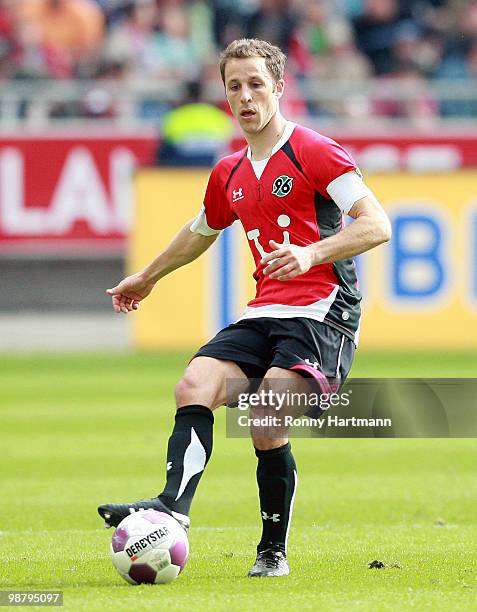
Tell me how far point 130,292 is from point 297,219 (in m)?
0.91

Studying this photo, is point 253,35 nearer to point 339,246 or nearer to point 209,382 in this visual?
point 209,382

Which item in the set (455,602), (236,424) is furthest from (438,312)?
(455,602)

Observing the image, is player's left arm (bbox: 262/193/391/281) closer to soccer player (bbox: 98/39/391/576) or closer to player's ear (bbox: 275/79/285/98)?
soccer player (bbox: 98/39/391/576)

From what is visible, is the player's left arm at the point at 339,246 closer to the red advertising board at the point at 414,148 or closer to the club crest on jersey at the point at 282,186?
the club crest on jersey at the point at 282,186

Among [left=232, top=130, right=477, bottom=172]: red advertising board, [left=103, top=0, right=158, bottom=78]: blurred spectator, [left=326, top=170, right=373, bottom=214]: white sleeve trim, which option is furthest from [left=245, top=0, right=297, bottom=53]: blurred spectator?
[left=326, top=170, right=373, bottom=214]: white sleeve trim

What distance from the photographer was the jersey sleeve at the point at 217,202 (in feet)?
20.6

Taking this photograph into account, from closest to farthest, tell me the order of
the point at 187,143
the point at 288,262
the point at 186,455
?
the point at 288,262 < the point at 186,455 < the point at 187,143

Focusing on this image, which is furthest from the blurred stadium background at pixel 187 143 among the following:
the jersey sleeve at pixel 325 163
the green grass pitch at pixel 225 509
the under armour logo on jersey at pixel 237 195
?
the jersey sleeve at pixel 325 163

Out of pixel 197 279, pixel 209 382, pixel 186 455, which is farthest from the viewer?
pixel 197 279

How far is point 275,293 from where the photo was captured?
19.7 feet

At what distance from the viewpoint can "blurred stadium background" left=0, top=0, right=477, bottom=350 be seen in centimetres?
1695

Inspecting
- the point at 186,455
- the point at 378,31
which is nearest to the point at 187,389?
the point at 186,455

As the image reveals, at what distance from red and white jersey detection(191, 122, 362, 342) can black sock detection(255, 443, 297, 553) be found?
57 centimetres

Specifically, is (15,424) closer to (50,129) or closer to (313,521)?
(313,521)
